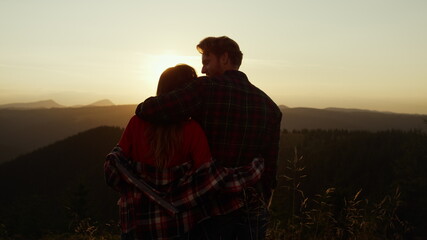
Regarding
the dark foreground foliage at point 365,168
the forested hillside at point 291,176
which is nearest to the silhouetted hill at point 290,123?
the forested hillside at point 291,176

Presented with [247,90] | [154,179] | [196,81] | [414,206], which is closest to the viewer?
[154,179]

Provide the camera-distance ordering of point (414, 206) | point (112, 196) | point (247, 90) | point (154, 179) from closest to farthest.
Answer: point (154, 179) → point (247, 90) → point (414, 206) → point (112, 196)

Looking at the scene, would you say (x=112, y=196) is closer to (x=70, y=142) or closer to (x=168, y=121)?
(x=70, y=142)

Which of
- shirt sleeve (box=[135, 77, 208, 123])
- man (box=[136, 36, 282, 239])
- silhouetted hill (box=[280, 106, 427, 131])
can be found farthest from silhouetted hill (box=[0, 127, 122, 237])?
silhouetted hill (box=[280, 106, 427, 131])

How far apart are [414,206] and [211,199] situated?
98.5ft

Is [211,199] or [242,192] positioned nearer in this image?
[211,199]

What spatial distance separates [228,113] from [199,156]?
431mm

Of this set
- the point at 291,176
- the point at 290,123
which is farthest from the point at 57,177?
the point at 290,123

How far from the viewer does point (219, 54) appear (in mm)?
3119

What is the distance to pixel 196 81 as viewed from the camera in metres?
2.90

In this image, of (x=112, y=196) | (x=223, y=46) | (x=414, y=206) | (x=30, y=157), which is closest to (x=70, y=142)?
(x=30, y=157)

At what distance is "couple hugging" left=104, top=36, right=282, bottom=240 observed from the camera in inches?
105

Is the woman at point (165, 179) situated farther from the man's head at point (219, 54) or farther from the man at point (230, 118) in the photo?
the man's head at point (219, 54)

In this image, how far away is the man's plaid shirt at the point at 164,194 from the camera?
265 centimetres
